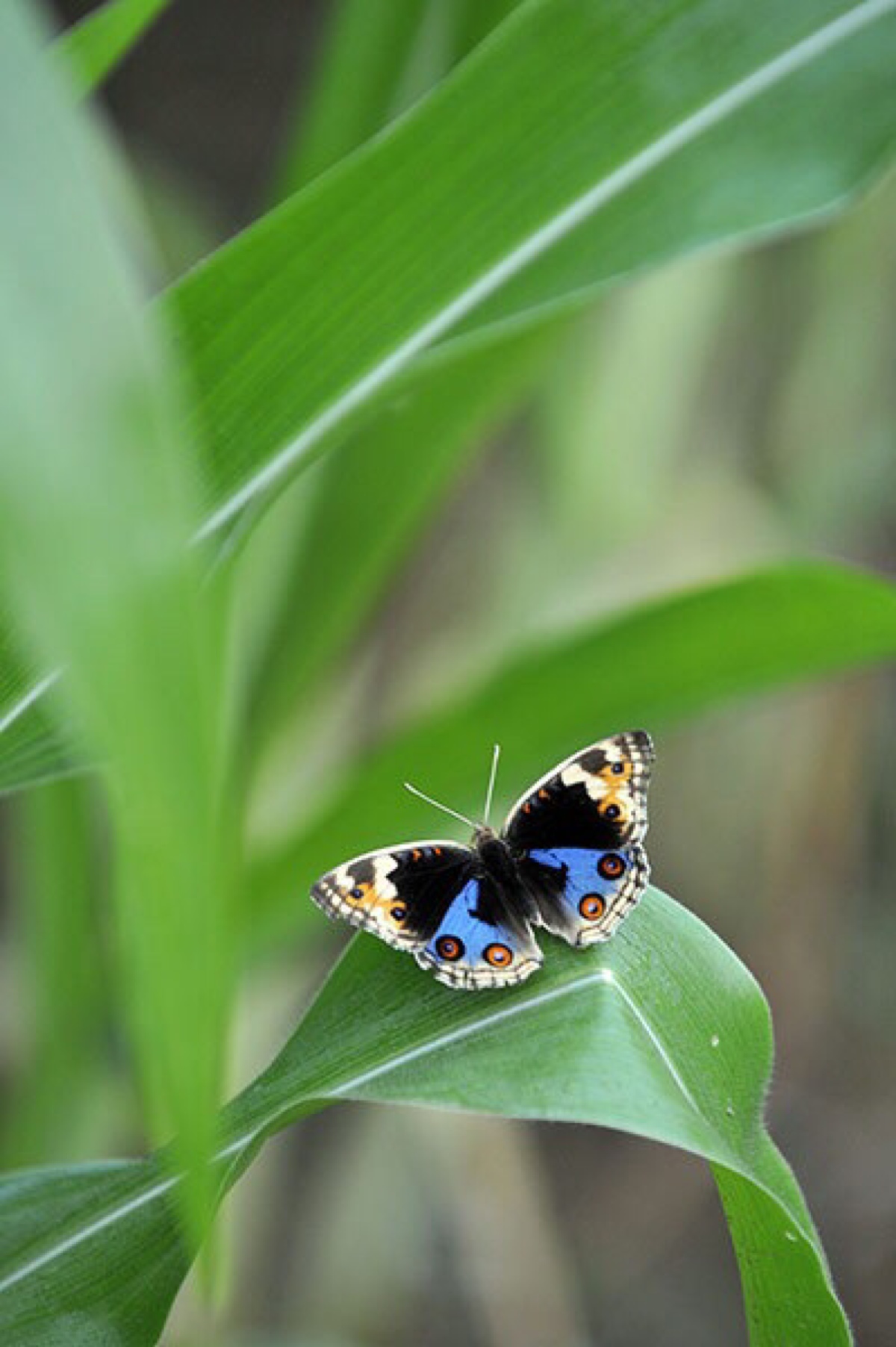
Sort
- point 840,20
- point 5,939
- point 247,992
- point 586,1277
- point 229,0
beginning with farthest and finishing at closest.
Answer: point 229,0, point 586,1277, point 5,939, point 247,992, point 840,20

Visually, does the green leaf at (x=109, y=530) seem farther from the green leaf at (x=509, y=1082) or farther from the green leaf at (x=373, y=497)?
the green leaf at (x=373, y=497)

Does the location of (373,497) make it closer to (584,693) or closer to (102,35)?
(584,693)

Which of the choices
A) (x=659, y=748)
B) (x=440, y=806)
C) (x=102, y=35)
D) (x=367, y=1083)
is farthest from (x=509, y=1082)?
(x=659, y=748)

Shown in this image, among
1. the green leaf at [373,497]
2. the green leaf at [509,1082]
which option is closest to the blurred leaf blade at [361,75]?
the green leaf at [373,497]

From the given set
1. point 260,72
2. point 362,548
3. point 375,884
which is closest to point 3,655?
point 375,884

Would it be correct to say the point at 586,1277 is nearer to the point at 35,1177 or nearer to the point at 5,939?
the point at 5,939

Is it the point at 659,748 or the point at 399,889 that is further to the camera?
the point at 659,748

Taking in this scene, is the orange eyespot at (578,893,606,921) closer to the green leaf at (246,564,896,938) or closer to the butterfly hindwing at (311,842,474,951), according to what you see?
the butterfly hindwing at (311,842,474,951)
